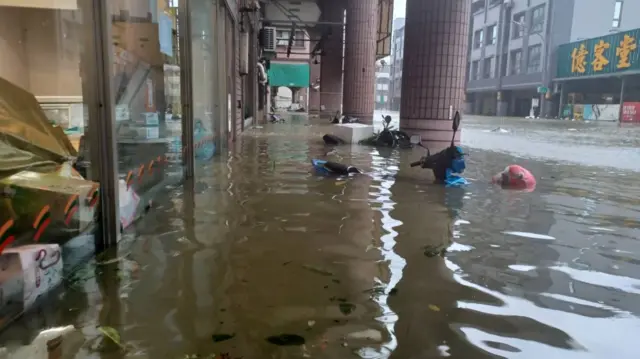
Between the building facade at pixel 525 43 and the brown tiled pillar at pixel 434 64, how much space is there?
34.2 m

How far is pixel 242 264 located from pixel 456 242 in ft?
4.75

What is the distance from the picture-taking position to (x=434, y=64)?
1018 cm

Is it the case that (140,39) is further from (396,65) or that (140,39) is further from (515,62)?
(396,65)

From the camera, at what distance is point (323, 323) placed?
6.90 feet

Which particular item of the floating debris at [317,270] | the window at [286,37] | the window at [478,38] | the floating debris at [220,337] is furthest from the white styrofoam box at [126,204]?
the window at [478,38]

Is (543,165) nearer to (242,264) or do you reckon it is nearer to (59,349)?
(242,264)

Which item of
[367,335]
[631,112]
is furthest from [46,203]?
[631,112]

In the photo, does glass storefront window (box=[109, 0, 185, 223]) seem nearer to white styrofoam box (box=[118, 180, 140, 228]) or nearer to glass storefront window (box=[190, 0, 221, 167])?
white styrofoam box (box=[118, 180, 140, 228])

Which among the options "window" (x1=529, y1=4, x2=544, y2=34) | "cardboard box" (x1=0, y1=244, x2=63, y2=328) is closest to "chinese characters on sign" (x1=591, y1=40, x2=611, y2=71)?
"window" (x1=529, y1=4, x2=544, y2=34)

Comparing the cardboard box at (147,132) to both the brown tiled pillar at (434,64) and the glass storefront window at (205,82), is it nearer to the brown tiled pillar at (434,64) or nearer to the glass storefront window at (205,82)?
the glass storefront window at (205,82)

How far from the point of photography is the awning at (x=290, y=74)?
26.6m

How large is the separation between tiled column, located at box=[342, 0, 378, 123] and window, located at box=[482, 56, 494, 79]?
3326cm

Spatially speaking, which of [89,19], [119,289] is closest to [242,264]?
[119,289]

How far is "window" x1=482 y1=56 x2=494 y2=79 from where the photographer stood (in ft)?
164
